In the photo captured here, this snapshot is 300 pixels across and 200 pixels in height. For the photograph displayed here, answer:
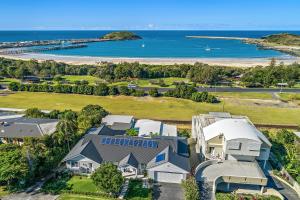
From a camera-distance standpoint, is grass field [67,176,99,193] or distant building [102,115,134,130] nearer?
grass field [67,176,99,193]

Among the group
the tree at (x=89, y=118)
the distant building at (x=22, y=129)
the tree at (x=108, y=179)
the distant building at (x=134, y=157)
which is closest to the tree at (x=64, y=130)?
the distant building at (x=134, y=157)

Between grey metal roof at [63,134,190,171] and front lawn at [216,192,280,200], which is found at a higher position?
grey metal roof at [63,134,190,171]

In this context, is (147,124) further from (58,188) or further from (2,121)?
(2,121)

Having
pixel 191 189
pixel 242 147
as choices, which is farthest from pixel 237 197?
pixel 242 147

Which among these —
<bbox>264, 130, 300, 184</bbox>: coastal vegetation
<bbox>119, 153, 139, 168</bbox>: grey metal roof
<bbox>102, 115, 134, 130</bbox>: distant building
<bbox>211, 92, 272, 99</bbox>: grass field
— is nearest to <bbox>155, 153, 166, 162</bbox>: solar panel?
<bbox>119, 153, 139, 168</bbox>: grey metal roof

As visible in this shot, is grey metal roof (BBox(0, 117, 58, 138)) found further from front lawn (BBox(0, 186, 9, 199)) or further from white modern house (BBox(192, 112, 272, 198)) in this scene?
white modern house (BBox(192, 112, 272, 198))

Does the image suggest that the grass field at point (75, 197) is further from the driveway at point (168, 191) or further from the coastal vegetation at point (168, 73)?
the coastal vegetation at point (168, 73)

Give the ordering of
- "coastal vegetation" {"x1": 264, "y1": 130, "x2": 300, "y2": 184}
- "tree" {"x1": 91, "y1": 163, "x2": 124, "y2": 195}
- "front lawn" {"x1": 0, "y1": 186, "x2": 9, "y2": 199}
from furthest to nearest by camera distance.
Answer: "coastal vegetation" {"x1": 264, "y1": 130, "x2": 300, "y2": 184} < "front lawn" {"x1": 0, "y1": 186, "x2": 9, "y2": 199} < "tree" {"x1": 91, "y1": 163, "x2": 124, "y2": 195}

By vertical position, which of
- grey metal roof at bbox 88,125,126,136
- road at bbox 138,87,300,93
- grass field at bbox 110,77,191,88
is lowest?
grass field at bbox 110,77,191,88
